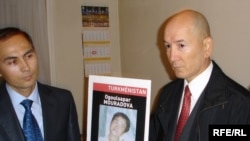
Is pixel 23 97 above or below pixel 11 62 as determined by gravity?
below

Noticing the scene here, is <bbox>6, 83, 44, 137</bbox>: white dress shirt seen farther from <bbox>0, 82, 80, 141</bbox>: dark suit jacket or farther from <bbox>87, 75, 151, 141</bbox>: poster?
<bbox>87, 75, 151, 141</bbox>: poster

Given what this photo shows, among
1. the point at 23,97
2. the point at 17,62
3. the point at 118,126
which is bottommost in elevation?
the point at 118,126

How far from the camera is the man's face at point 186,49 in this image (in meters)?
1.28

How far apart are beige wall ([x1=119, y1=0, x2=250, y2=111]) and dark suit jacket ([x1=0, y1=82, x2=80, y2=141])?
981mm

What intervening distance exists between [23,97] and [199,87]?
2.69ft

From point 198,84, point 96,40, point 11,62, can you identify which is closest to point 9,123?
point 11,62

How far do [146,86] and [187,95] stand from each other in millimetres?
274

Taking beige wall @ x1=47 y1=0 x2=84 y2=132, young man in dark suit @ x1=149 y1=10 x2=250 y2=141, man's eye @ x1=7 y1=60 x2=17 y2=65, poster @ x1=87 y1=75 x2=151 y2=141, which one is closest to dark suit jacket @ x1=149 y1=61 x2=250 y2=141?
young man in dark suit @ x1=149 y1=10 x2=250 y2=141

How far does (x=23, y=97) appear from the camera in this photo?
1.38m

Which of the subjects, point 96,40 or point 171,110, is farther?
point 96,40

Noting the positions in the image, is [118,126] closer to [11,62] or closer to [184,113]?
[184,113]

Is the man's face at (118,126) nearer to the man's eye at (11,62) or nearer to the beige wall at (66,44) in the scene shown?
the man's eye at (11,62)

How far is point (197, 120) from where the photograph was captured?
1246 mm

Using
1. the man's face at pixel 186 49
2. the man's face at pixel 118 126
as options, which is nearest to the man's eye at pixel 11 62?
the man's face at pixel 118 126
